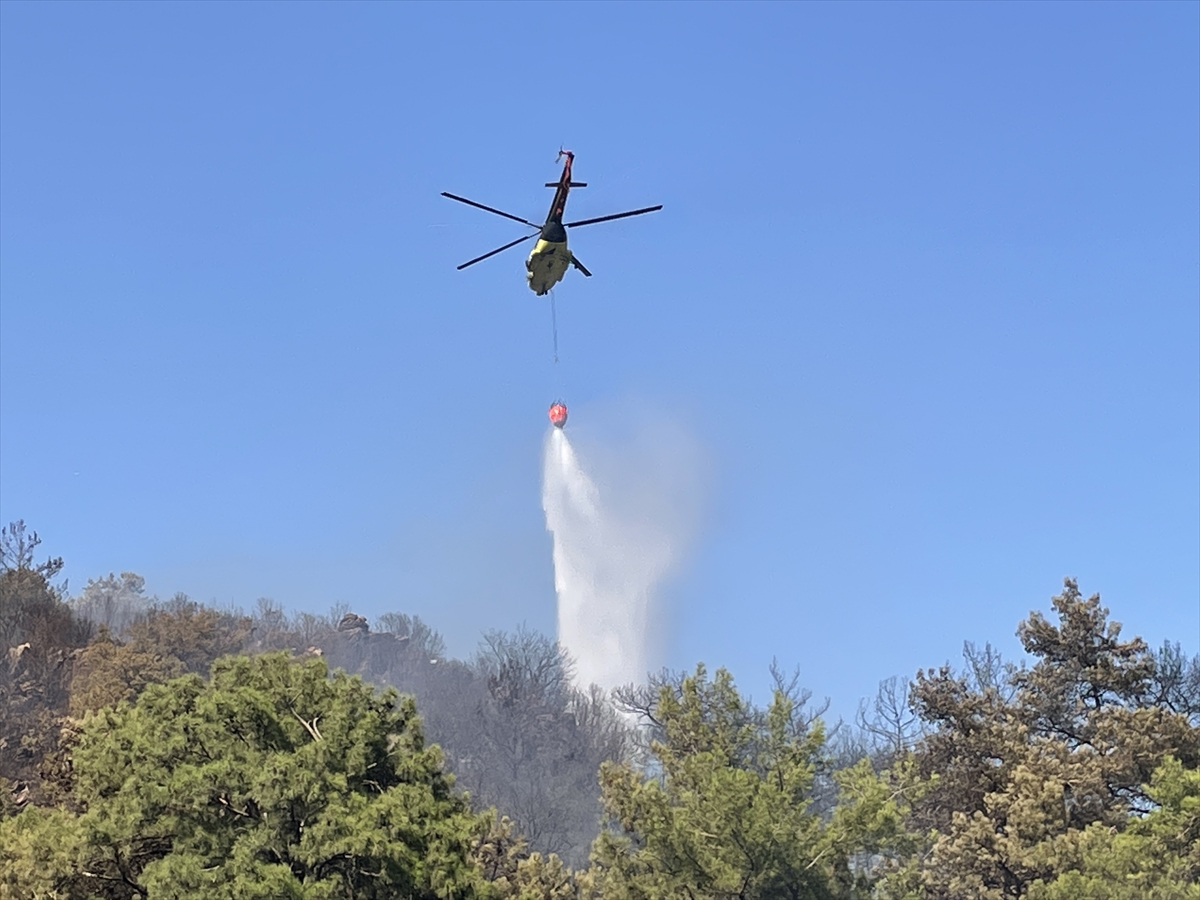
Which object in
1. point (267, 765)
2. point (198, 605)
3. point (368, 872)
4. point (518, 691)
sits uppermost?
point (198, 605)

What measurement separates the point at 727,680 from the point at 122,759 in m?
17.1

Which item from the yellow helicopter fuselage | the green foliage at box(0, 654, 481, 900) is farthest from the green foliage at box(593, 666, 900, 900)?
the yellow helicopter fuselage

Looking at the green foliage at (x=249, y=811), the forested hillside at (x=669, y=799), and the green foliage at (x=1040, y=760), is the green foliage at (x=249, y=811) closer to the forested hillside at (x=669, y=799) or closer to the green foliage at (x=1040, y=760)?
the forested hillside at (x=669, y=799)

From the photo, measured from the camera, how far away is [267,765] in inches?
926

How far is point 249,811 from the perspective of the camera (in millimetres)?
23969

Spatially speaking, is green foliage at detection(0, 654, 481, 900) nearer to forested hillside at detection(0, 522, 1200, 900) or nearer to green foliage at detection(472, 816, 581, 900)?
forested hillside at detection(0, 522, 1200, 900)

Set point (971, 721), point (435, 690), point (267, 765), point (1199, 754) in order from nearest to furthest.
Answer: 1. point (267, 765)
2. point (1199, 754)
3. point (971, 721)
4. point (435, 690)

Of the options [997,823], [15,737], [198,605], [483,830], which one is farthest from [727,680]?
[198,605]

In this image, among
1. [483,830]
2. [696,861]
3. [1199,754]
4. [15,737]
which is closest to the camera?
[483,830]

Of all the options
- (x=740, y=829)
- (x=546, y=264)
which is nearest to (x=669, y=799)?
(x=740, y=829)

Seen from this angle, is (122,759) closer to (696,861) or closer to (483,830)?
(483,830)

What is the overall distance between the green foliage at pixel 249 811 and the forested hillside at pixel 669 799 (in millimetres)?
48

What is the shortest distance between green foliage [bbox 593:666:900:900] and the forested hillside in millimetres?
65

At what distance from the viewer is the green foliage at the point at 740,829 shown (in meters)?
30.3
